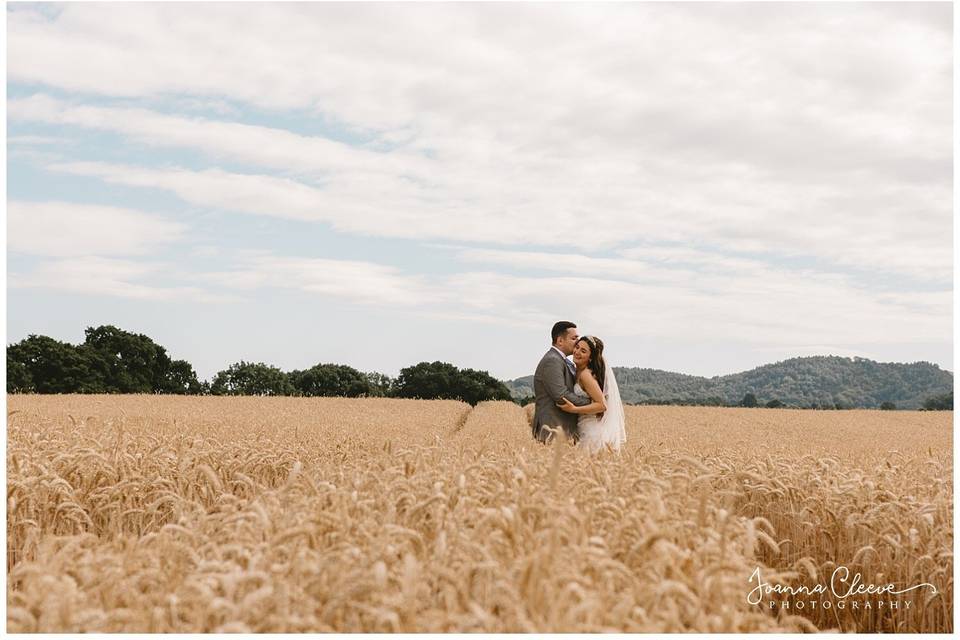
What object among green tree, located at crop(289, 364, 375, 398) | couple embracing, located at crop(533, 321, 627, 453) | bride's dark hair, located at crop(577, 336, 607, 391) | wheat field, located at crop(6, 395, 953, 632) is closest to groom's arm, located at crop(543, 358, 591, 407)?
couple embracing, located at crop(533, 321, 627, 453)

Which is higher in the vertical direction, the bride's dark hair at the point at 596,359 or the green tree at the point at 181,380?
the bride's dark hair at the point at 596,359

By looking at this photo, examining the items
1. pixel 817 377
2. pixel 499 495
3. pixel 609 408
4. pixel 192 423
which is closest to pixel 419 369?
pixel 192 423

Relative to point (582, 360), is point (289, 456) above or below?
below

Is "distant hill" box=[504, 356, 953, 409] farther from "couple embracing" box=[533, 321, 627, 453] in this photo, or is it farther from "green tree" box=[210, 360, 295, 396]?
"couple embracing" box=[533, 321, 627, 453]

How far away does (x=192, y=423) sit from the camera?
19.4 meters

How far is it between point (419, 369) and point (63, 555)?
64119 mm

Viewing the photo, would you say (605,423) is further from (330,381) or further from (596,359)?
(330,381)

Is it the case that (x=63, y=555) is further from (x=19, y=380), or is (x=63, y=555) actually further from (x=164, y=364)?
(x=164, y=364)

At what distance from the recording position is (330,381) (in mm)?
70875

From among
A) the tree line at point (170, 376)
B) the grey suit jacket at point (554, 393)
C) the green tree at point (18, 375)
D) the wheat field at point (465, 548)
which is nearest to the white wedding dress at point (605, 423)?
the grey suit jacket at point (554, 393)

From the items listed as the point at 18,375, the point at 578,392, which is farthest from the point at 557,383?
the point at 18,375

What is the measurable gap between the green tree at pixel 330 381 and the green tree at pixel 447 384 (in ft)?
11.7

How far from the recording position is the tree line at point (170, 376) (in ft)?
188

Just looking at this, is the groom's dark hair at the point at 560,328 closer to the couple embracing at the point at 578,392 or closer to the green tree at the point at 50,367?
the couple embracing at the point at 578,392
